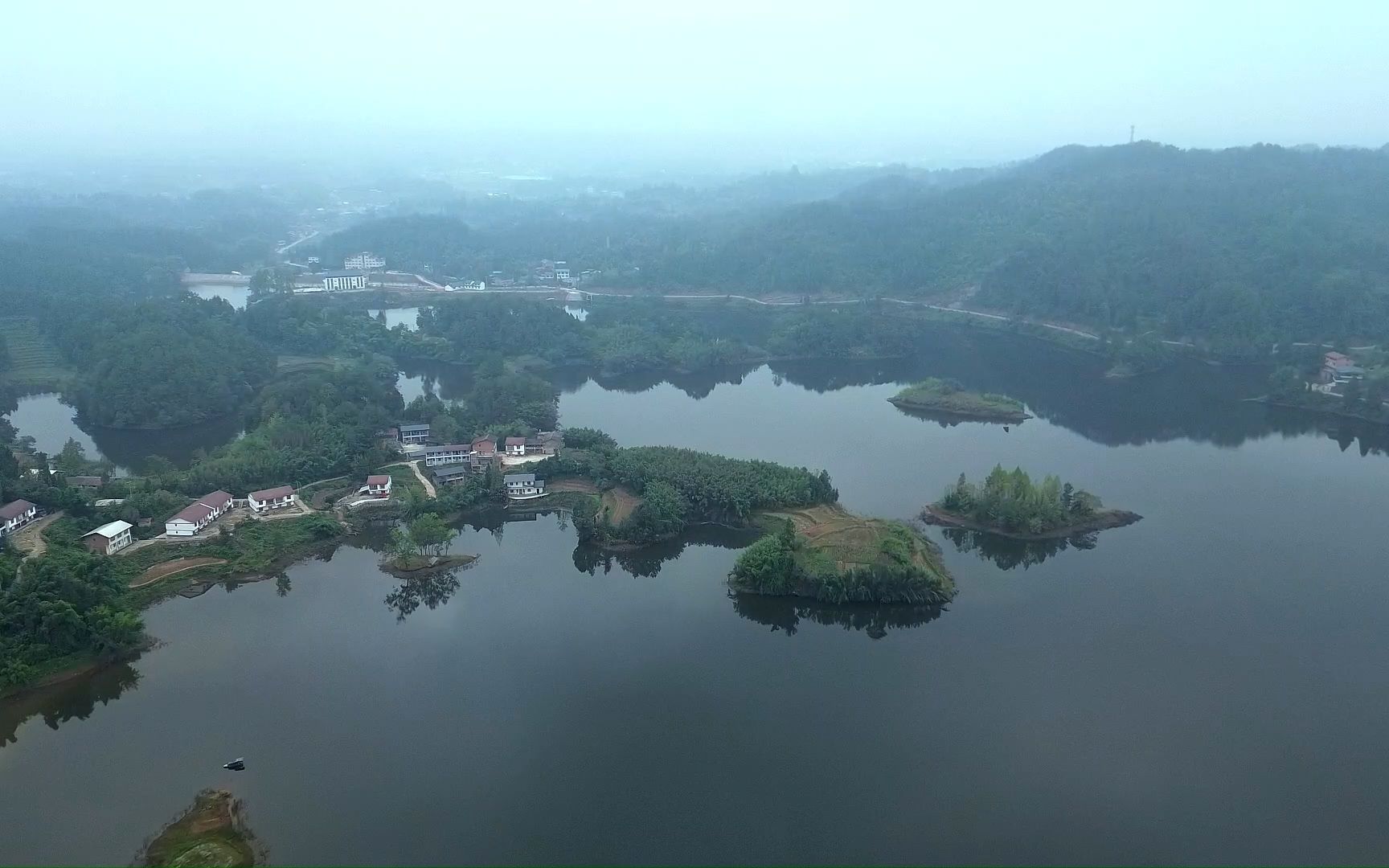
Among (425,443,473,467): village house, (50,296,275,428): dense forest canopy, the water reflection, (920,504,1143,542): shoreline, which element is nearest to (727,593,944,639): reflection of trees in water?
(920,504,1143,542): shoreline

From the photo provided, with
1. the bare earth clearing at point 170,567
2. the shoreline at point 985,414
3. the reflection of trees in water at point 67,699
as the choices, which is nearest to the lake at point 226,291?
the bare earth clearing at point 170,567

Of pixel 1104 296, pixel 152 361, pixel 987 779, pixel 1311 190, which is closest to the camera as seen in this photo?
pixel 987 779

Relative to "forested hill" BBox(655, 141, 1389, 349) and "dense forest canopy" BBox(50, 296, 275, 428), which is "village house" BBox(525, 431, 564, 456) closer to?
"dense forest canopy" BBox(50, 296, 275, 428)

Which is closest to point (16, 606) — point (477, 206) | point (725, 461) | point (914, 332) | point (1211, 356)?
point (725, 461)

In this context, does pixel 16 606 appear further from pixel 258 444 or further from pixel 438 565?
pixel 258 444

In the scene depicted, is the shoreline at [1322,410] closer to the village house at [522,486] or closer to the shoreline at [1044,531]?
the shoreline at [1044,531]

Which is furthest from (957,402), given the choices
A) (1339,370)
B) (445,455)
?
(445,455)

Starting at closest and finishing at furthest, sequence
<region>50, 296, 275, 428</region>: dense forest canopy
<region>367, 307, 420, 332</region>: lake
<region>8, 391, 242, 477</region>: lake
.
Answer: <region>8, 391, 242, 477</region>: lake → <region>50, 296, 275, 428</region>: dense forest canopy → <region>367, 307, 420, 332</region>: lake
